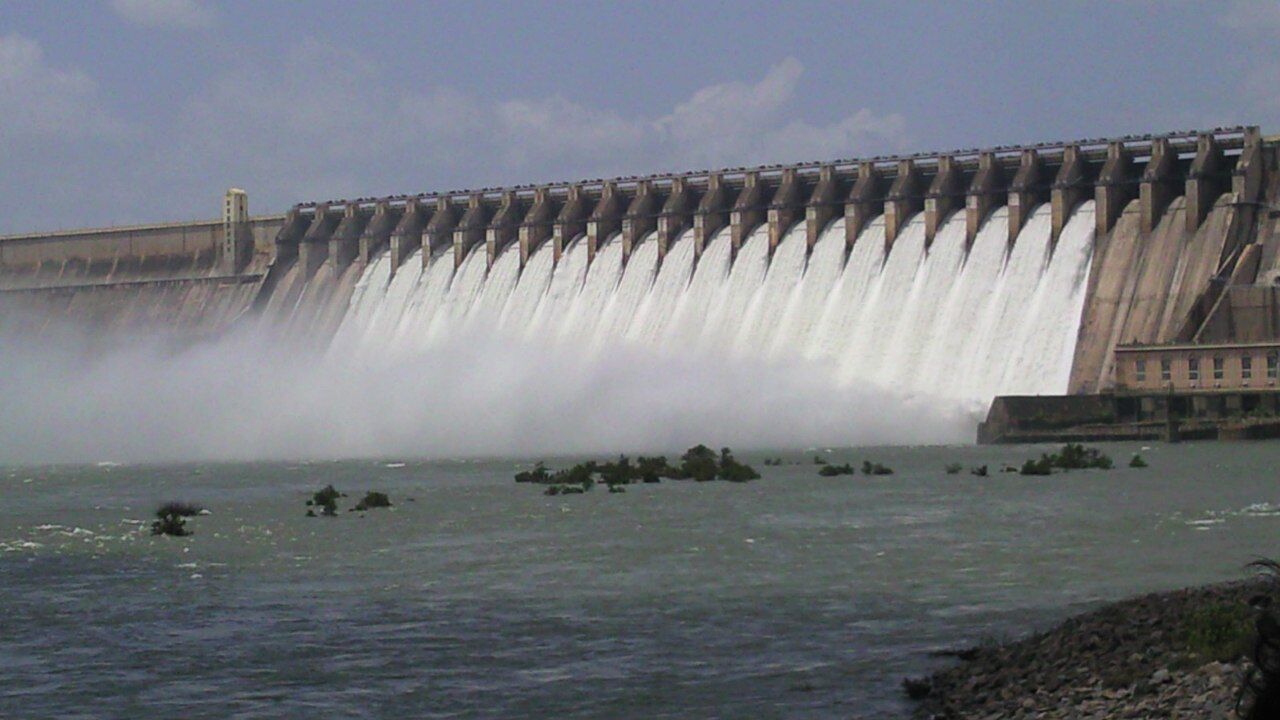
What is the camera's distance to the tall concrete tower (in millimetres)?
112562

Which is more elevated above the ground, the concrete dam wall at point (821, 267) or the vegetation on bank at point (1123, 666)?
the concrete dam wall at point (821, 267)

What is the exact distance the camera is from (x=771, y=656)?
922 inches

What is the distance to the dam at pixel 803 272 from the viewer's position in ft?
235

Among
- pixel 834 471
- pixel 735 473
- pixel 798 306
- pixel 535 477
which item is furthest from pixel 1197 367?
pixel 535 477

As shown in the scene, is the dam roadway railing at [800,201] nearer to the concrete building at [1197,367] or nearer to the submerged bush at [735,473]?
the concrete building at [1197,367]

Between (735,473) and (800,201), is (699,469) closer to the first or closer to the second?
(735,473)

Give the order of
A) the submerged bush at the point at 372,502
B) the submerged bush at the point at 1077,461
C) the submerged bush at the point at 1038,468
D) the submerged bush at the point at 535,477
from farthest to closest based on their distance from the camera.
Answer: the submerged bush at the point at 535,477, the submerged bush at the point at 1077,461, the submerged bush at the point at 1038,468, the submerged bush at the point at 372,502

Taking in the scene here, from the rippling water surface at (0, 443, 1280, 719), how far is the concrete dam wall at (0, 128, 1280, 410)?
64.7 ft

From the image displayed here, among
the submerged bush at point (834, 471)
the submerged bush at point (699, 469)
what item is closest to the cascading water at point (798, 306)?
the submerged bush at point (834, 471)

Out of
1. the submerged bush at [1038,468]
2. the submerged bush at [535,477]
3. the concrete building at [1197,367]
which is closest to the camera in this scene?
the submerged bush at [1038,468]

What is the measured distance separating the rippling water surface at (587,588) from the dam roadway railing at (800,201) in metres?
23.7

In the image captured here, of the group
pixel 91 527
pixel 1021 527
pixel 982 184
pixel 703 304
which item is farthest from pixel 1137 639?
pixel 703 304

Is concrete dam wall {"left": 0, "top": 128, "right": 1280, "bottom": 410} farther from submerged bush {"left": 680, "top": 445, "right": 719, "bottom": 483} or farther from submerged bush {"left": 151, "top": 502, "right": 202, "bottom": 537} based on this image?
submerged bush {"left": 151, "top": 502, "right": 202, "bottom": 537}

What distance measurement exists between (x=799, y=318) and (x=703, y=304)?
19.4 ft
